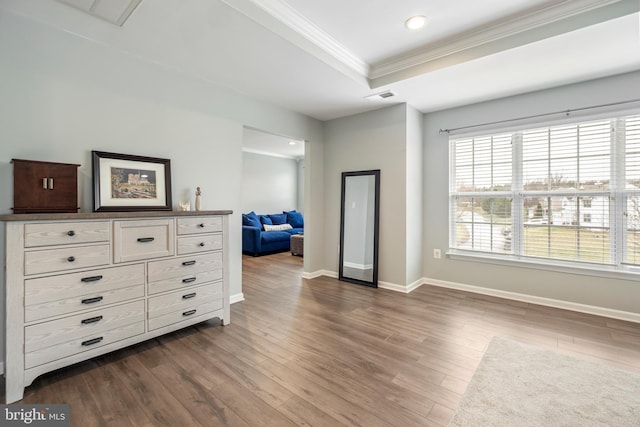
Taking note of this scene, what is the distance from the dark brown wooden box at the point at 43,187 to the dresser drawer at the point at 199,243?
2.52 feet

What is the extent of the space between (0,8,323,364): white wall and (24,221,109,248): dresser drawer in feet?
1.45

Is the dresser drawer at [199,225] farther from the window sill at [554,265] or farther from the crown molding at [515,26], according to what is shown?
the window sill at [554,265]

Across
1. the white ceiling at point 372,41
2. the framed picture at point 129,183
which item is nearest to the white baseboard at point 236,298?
the framed picture at point 129,183

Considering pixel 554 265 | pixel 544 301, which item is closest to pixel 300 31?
pixel 554 265

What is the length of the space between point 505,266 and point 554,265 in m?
0.48

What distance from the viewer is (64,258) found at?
1.90 meters

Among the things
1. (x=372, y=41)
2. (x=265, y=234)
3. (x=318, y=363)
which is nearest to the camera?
(x=318, y=363)

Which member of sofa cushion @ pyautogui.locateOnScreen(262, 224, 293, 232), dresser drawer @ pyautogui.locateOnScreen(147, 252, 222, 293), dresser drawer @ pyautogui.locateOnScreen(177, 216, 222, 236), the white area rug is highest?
dresser drawer @ pyautogui.locateOnScreen(177, 216, 222, 236)

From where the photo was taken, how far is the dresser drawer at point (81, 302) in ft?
5.86

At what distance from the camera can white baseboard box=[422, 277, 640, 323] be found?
→ 2930mm

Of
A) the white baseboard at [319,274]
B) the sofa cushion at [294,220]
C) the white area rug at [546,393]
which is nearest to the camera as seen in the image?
the white area rug at [546,393]

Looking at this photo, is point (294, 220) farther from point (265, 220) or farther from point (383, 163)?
point (383, 163)

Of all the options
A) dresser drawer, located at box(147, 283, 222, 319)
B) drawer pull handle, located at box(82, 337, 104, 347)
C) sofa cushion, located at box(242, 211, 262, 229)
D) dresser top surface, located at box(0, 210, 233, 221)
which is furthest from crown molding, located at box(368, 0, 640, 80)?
sofa cushion, located at box(242, 211, 262, 229)

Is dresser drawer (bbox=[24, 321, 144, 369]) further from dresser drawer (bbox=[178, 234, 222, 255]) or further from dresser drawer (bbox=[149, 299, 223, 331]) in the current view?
dresser drawer (bbox=[178, 234, 222, 255])
